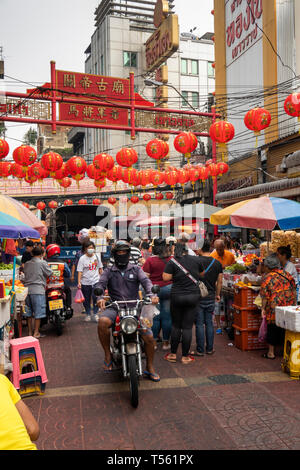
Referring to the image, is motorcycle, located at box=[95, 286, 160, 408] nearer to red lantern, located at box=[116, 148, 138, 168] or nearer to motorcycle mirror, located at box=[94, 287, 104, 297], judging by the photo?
motorcycle mirror, located at box=[94, 287, 104, 297]

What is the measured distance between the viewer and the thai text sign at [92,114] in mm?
13266

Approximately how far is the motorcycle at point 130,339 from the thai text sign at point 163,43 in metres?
26.6

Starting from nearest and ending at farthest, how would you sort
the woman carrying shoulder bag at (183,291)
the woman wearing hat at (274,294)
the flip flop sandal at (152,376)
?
the flip flop sandal at (152,376)
the woman carrying shoulder bag at (183,291)
the woman wearing hat at (274,294)

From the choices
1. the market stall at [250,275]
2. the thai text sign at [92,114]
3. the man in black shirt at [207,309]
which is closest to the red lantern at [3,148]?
the thai text sign at [92,114]

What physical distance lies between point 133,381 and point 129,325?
2.13ft

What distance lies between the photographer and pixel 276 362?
6180 mm

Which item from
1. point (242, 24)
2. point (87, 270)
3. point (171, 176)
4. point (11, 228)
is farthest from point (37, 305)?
point (242, 24)

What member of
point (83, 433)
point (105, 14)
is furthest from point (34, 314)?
point (105, 14)

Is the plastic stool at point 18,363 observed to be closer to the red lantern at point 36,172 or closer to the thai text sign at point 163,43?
the red lantern at point 36,172

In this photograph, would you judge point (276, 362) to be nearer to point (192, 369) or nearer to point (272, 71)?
point (192, 369)

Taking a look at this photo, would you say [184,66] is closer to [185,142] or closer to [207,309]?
[185,142]

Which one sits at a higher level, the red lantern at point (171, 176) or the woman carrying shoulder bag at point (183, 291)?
the red lantern at point (171, 176)

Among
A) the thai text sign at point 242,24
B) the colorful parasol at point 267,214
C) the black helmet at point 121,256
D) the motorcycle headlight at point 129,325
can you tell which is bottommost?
the motorcycle headlight at point 129,325
